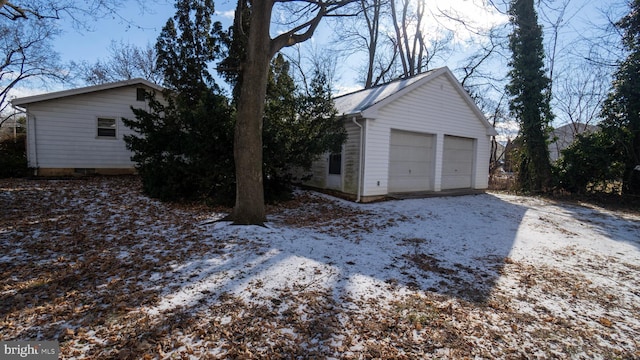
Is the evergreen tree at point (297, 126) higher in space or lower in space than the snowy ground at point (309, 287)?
higher

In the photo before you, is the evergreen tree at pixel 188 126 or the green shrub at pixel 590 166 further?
the green shrub at pixel 590 166

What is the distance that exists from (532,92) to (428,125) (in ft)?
20.4

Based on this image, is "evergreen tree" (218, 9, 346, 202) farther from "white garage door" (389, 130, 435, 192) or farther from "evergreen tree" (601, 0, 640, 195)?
"evergreen tree" (601, 0, 640, 195)

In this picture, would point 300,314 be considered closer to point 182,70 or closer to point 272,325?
point 272,325

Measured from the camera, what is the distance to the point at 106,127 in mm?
12945

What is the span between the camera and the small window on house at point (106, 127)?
12844 mm

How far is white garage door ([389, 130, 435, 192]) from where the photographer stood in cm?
1055

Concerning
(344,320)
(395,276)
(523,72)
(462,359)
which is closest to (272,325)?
(344,320)

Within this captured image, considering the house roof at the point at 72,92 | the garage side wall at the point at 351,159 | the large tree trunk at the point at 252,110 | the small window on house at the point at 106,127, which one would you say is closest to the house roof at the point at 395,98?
the garage side wall at the point at 351,159

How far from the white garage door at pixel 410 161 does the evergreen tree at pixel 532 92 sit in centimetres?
563

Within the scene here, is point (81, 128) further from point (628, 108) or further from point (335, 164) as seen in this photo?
point (628, 108)

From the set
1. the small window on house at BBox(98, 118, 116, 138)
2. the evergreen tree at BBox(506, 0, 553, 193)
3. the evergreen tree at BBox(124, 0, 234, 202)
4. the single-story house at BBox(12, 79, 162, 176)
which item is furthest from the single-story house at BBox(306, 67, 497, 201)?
the small window on house at BBox(98, 118, 116, 138)

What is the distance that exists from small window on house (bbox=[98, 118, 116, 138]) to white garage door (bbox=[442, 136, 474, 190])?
535 inches

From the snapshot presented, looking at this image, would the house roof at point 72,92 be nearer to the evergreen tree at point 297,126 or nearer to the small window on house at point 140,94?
the small window on house at point 140,94
